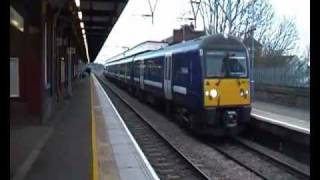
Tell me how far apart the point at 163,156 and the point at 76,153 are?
238cm

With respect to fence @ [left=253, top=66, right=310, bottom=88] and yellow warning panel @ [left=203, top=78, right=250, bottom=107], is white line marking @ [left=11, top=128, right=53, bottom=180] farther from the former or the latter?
fence @ [left=253, top=66, right=310, bottom=88]

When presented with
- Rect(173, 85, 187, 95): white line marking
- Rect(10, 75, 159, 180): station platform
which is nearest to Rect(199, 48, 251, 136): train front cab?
Rect(173, 85, 187, 95): white line marking

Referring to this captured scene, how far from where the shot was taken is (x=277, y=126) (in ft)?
50.0

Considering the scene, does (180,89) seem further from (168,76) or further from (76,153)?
(76,153)

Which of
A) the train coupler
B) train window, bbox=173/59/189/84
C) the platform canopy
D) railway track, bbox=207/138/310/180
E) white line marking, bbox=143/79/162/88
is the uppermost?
the platform canopy

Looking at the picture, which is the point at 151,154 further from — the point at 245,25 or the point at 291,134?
the point at 245,25

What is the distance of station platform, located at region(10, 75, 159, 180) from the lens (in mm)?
9859

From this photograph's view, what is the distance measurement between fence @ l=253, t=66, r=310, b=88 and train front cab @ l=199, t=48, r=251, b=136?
46.1 ft

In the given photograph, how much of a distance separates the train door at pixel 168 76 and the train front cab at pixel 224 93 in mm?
4315
